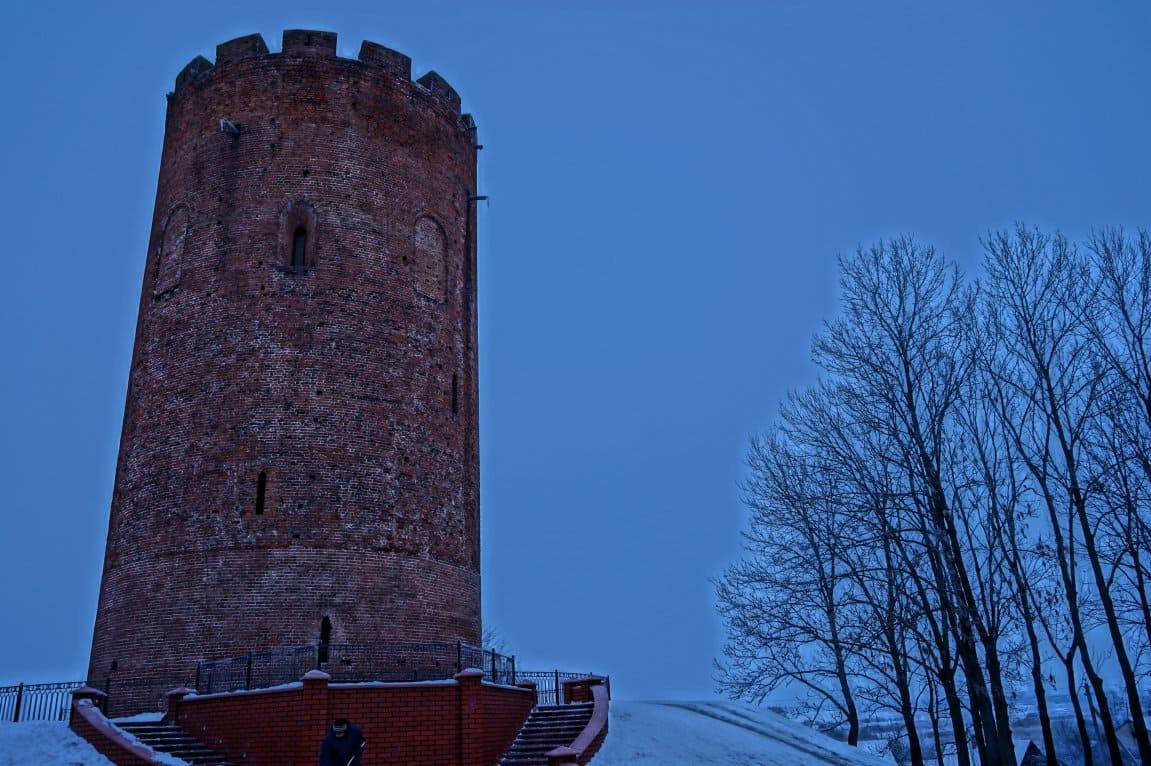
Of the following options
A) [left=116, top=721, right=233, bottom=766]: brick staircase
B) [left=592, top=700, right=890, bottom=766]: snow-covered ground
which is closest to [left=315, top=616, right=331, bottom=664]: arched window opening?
[left=116, top=721, right=233, bottom=766]: brick staircase

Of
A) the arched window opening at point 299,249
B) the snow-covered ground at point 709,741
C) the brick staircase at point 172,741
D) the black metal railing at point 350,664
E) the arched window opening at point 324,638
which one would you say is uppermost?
the arched window opening at point 299,249

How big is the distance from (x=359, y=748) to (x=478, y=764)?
3.78 m

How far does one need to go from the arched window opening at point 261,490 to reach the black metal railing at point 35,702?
12.6 ft

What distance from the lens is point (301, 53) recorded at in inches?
784

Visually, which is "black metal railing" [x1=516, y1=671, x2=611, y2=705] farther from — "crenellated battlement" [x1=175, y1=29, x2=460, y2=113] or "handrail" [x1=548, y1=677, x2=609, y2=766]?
"crenellated battlement" [x1=175, y1=29, x2=460, y2=113]

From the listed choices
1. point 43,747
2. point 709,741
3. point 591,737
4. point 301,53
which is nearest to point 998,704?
point 709,741

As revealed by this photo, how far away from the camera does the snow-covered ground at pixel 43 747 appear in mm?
12844

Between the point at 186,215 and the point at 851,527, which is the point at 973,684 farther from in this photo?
the point at 186,215

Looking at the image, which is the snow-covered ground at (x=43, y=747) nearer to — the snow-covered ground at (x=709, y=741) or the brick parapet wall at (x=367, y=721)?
the brick parapet wall at (x=367, y=721)

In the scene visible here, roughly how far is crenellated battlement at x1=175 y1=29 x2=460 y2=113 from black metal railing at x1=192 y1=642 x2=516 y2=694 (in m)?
11.5

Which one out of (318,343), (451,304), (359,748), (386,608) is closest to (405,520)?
(386,608)

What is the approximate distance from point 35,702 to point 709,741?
33.5 ft

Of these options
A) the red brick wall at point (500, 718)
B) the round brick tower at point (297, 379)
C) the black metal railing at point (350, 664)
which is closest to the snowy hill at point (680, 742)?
the red brick wall at point (500, 718)

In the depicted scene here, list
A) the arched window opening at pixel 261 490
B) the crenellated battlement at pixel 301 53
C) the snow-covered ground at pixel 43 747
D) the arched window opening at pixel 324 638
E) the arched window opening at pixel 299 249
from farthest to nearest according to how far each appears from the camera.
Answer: the crenellated battlement at pixel 301 53, the arched window opening at pixel 299 249, the arched window opening at pixel 261 490, the arched window opening at pixel 324 638, the snow-covered ground at pixel 43 747
